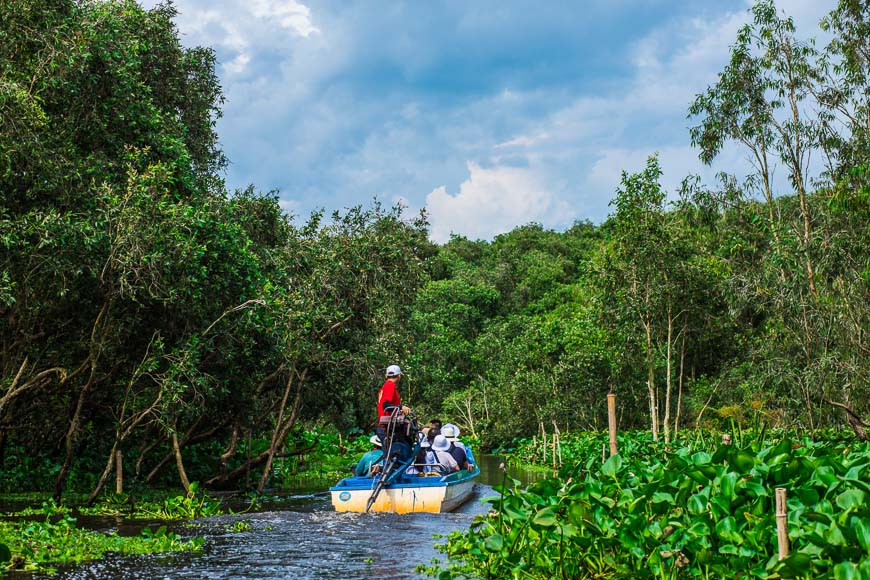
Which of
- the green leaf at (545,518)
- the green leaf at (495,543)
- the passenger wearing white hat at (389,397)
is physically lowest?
the green leaf at (495,543)

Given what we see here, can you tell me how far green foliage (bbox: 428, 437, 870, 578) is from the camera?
5.48m

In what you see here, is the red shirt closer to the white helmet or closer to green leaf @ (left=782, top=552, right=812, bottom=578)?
the white helmet

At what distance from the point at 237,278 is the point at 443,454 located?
18.1 feet

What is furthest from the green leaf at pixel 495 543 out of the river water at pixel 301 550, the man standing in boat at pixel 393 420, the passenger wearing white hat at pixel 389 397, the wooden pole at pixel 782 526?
the passenger wearing white hat at pixel 389 397

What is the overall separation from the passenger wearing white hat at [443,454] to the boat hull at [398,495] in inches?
85.5

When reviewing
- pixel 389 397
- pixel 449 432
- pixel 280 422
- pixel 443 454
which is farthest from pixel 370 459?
pixel 449 432

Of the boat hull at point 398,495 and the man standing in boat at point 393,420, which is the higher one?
the man standing in boat at point 393,420

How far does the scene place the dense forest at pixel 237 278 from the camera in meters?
13.2

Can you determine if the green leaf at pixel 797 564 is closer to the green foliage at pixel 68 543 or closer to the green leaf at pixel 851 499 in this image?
the green leaf at pixel 851 499

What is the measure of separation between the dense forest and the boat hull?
3.07m

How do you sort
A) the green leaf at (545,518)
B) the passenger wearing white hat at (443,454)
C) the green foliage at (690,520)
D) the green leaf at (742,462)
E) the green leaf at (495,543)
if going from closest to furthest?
1. the green foliage at (690,520)
2. the green leaf at (742,462)
3. the green leaf at (545,518)
4. the green leaf at (495,543)
5. the passenger wearing white hat at (443,454)

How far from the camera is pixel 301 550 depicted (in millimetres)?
10031

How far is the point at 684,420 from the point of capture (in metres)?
34.1

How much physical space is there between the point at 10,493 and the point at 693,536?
14074mm
